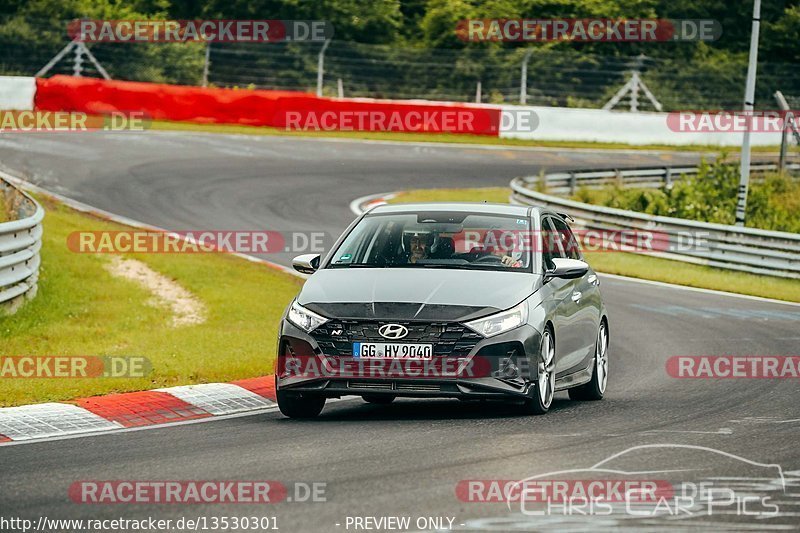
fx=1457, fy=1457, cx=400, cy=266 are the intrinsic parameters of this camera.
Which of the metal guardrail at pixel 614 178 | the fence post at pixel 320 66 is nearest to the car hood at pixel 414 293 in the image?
the metal guardrail at pixel 614 178

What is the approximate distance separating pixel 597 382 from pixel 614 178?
24.3 metres

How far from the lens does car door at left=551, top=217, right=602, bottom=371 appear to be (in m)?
11.7

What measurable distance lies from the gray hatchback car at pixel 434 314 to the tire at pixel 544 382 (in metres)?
0.01

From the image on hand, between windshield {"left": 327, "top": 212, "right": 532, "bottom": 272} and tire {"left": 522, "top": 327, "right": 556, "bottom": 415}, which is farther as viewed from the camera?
windshield {"left": 327, "top": 212, "right": 532, "bottom": 272}

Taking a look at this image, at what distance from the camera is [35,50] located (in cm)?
4459

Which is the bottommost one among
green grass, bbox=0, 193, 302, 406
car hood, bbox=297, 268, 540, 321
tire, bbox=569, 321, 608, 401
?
green grass, bbox=0, 193, 302, 406

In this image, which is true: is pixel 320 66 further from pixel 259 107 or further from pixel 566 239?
pixel 566 239

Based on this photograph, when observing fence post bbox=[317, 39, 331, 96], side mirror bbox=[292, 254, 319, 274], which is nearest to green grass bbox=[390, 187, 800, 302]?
side mirror bbox=[292, 254, 319, 274]

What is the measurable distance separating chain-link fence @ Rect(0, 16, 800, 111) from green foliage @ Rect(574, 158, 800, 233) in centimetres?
1045

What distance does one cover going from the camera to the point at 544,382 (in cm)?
1075

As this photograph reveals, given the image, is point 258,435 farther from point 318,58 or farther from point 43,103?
point 318,58

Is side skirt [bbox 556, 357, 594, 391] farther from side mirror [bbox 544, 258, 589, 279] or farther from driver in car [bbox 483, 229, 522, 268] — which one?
driver in car [bbox 483, 229, 522, 268]

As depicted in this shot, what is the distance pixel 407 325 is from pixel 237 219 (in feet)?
57.9

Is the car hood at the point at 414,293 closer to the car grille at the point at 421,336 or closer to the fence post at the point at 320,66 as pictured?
the car grille at the point at 421,336
